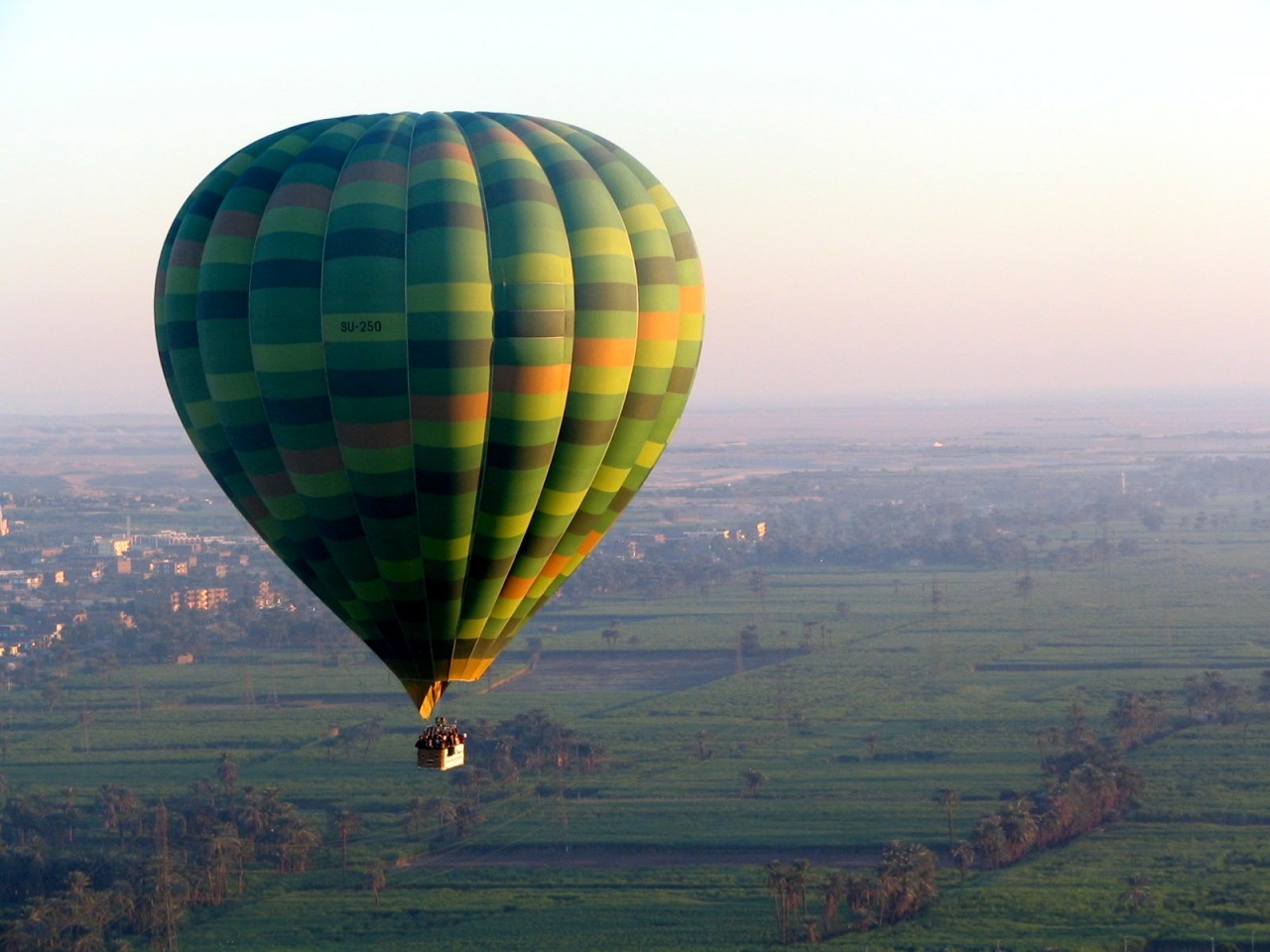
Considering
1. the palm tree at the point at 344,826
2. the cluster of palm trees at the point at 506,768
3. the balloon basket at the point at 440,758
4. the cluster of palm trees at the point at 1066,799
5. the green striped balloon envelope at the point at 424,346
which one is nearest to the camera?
the green striped balloon envelope at the point at 424,346

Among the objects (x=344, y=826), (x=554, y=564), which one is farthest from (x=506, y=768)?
(x=554, y=564)

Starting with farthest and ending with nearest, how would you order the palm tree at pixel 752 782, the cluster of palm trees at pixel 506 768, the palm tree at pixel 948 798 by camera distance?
the palm tree at pixel 752 782, the palm tree at pixel 948 798, the cluster of palm trees at pixel 506 768

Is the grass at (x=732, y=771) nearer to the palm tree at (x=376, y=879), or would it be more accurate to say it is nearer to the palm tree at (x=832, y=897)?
the palm tree at (x=376, y=879)

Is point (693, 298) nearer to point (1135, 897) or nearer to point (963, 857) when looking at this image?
point (1135, 897)

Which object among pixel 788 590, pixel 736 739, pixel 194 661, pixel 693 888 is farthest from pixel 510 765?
pixel 788 590

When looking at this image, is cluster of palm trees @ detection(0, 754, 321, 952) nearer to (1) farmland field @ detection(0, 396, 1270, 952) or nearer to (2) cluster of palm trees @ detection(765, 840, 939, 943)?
(1) farmland field @ detection(0, 396, 1270, 952)

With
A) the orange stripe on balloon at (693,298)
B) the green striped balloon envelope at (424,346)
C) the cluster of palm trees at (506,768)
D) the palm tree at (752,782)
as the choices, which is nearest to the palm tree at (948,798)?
the palm tree at (752,782)
